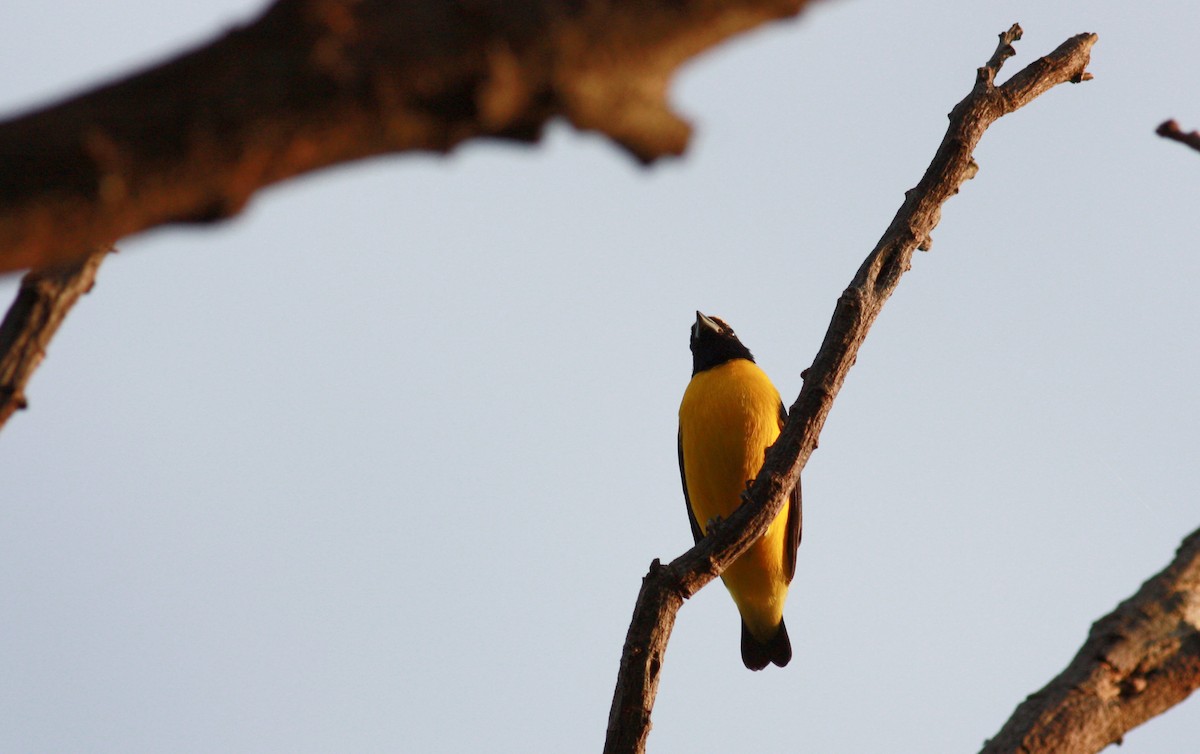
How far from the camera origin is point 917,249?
429 cm

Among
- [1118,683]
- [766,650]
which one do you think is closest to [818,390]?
[1118,683]

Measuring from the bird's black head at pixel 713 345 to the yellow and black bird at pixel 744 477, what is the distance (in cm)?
54

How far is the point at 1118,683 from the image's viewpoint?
2.32m

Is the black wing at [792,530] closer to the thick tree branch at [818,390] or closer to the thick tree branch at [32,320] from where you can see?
the thick tree branch at [818,390]

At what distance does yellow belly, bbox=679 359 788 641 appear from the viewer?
6852mm

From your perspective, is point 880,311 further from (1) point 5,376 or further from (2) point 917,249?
(1) point 5,376

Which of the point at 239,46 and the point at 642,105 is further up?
the point at 239,46

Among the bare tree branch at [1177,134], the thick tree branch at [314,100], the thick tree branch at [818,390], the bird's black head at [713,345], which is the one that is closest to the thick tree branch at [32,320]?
the thick tree branch at [314,100]

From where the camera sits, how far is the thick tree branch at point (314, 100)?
3.56 feet

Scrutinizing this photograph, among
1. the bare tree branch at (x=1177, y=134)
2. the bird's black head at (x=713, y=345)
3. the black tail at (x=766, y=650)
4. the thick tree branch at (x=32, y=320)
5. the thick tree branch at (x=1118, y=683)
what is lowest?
the thick tree branch at (x=1118, y=683)

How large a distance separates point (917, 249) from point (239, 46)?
3563 mm

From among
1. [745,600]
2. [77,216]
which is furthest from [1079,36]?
[77,216]

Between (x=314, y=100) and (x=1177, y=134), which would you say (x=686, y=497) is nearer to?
(x=1177, y=134)

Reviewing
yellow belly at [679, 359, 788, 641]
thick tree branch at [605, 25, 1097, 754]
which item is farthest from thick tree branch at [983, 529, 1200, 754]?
yellow belly at [679, 359, 788, 641]
